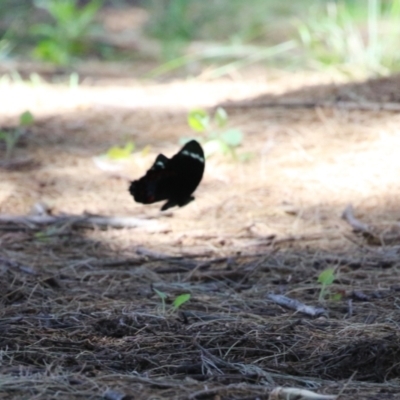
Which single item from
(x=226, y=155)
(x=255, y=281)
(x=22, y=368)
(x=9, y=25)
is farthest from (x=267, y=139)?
(x=9, y=25)

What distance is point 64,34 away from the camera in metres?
7.71

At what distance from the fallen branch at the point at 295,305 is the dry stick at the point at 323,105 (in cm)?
237

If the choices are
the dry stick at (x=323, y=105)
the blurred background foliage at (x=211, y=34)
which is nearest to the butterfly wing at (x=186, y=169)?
the dry stick at (x=323, y=105)

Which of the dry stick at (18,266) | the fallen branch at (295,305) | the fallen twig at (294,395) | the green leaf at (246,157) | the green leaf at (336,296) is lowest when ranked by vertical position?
the green leaf at (336,296)

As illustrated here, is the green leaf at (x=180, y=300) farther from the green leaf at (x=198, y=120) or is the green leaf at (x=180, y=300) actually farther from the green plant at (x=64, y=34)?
the green plant at (x=64, y=34)

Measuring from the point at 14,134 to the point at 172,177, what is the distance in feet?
7.10

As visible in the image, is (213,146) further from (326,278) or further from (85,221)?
(326,278)

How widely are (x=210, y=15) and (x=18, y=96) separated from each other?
13.3 feet

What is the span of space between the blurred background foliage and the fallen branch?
3.28 metres

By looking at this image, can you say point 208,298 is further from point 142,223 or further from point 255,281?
point 142,223

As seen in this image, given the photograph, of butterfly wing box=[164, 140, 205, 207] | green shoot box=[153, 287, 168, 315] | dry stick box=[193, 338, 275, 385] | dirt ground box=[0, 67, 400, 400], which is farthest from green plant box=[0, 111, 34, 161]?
dry stick box=[193, 338, 275, 385]

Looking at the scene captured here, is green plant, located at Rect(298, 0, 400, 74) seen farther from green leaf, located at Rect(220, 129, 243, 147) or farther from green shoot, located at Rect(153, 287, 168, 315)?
green shoot, located at Rect(153, 287, 168, 315)

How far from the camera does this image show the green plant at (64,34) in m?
7.32

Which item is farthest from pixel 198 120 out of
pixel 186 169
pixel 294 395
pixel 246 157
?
pixel 294 395
